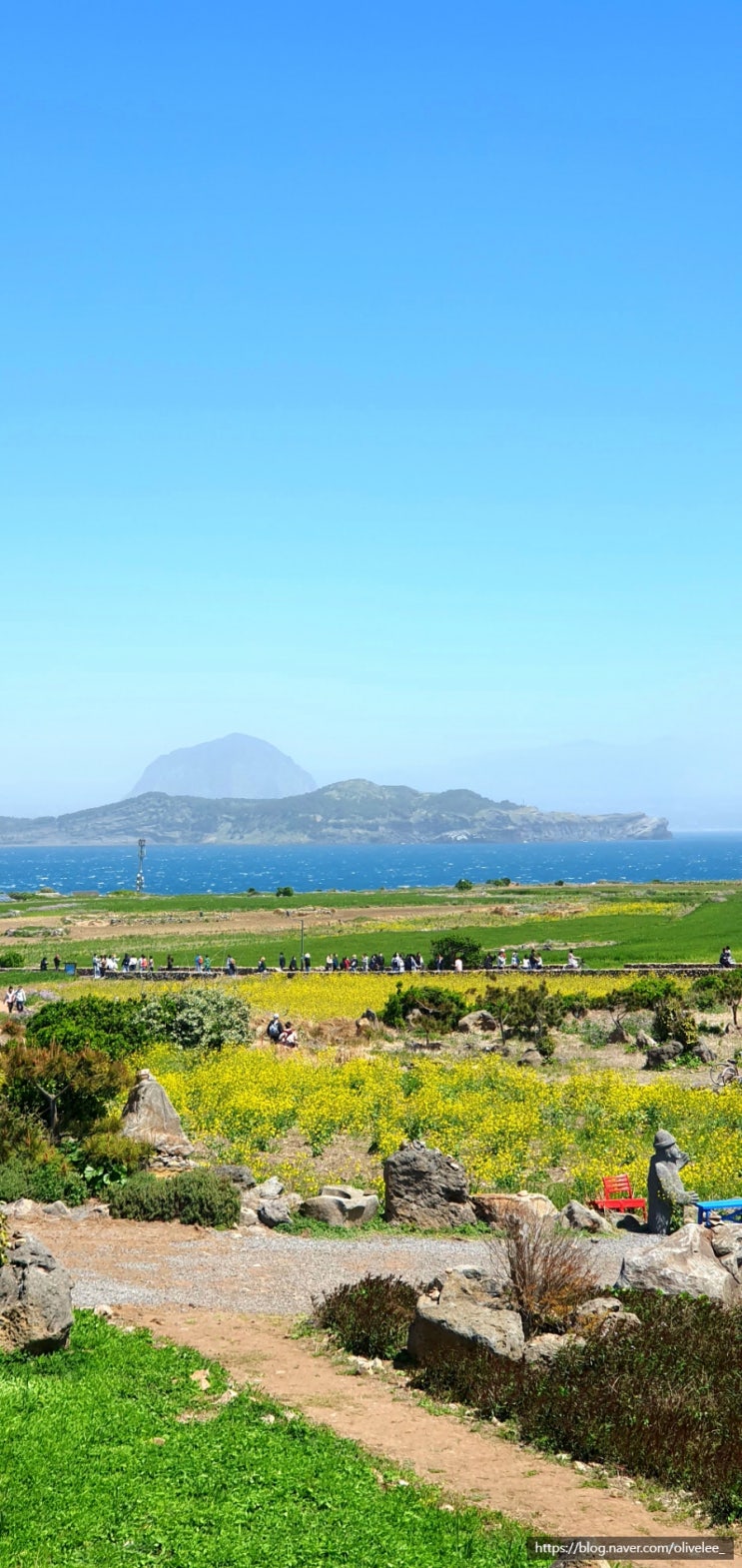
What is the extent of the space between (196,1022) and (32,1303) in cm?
2630

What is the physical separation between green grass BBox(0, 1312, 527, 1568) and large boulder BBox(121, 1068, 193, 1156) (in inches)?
457

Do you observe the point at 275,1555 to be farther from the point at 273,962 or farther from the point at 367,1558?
the point at 273,962

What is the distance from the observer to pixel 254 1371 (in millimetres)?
12719

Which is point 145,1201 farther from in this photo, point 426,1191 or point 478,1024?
point 478,1024

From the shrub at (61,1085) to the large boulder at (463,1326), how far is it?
11.8 metres

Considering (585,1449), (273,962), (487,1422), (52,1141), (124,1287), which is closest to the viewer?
(585,1449)

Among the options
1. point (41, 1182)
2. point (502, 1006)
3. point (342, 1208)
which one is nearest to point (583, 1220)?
point (342, 1208)

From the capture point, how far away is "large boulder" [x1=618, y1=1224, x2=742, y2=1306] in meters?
14.3

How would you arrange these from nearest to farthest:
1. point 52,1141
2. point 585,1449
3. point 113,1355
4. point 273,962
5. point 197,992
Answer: point 585,1449 → point 113,1355 → point 52,1141 → point 197,992 → point 273,962

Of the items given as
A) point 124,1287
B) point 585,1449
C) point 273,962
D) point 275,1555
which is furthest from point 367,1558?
point 273,962

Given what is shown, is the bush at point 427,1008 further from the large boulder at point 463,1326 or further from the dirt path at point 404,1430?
the large boulder at point 463,1326

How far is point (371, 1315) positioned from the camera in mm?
13805

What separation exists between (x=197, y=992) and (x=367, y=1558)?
33.4 meters

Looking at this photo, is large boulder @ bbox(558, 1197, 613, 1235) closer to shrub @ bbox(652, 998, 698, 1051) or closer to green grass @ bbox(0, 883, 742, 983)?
shrub @ bbox(652, 998, 698, 1051)
